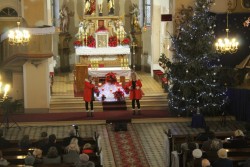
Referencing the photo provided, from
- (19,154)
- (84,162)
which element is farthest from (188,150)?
(19,154)

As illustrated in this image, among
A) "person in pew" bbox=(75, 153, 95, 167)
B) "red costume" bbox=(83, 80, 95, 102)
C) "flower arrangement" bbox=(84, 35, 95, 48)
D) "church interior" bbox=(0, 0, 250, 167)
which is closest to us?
"person in pew" bbox=(75, 153, 95, 167)

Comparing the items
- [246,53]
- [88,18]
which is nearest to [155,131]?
[246,53]

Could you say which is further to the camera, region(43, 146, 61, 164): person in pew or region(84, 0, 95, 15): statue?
region(84, 0, 95, 15): statue

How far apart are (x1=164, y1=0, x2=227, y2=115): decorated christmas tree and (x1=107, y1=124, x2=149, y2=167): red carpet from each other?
239 centimetres

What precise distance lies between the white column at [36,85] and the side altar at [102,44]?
458 centimetres

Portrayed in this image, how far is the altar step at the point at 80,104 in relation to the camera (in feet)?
75.0

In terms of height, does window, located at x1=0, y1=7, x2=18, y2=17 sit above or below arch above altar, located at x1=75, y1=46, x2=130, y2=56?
above

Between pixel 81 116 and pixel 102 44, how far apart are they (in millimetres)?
7534

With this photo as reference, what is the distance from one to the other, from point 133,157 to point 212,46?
594cm

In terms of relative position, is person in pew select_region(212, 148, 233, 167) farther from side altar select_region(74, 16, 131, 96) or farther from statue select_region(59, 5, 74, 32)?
statue select_region(59, 5, 74, 32)

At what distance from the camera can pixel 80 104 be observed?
23.1 m

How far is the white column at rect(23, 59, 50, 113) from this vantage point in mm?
22672

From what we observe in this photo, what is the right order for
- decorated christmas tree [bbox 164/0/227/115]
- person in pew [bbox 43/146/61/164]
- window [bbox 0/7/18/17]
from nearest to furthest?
person in pew [bbox 43/146/61/164], decorated christmas tree [bbox 164/0/227/115], window [bbox 0/7/18/17]

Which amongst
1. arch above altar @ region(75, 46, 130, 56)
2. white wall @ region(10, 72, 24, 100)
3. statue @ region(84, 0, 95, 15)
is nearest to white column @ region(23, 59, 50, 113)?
white wall @ region(10, 72, 24, 100)
